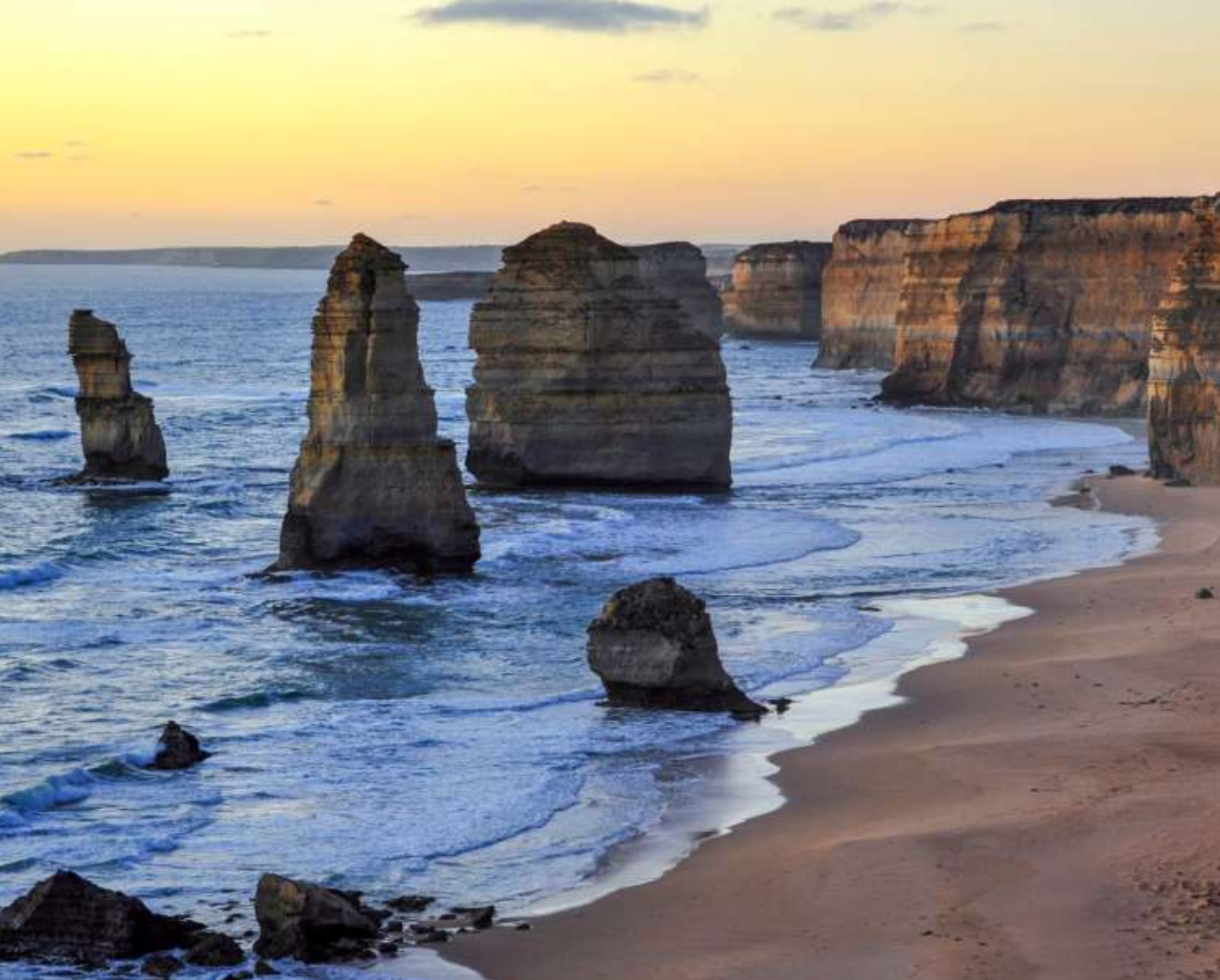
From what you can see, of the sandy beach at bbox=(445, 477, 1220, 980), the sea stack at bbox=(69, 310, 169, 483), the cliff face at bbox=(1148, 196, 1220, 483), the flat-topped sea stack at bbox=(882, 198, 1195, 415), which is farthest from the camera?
the flat-topped sea stack at bbox=(882, 198, 1195, 415)

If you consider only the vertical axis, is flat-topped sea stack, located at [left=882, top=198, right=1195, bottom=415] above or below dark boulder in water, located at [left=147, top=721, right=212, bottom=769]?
above

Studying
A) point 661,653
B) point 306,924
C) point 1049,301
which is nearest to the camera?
point 306,924

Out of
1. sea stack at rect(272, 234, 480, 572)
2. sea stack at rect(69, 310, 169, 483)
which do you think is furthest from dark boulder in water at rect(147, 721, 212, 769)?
sea stack at rect(69, 310, 169, 483)

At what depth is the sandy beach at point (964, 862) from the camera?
13180 millimetres

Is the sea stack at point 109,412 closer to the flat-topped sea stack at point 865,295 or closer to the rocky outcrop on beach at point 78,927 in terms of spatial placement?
Answer: the rocky outcrop on beach at point 78,927

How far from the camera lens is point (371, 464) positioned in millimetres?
32562

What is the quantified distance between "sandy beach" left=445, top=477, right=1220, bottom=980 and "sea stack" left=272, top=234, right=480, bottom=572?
1162 centimetres

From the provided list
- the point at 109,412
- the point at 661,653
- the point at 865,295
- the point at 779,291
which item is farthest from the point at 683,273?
the point at 661,653

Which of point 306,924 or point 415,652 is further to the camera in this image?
point 415,652

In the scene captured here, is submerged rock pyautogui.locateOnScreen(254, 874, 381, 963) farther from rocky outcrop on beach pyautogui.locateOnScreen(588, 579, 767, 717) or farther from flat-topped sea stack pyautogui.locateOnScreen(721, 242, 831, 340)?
flat-topped sea stack pyautogui.locateOnScreen(721, 242, 831, 340)

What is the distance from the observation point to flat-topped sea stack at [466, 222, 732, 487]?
147ft

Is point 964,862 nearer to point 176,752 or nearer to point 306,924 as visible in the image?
point 306,924

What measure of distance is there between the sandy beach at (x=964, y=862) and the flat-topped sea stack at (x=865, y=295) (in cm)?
8909

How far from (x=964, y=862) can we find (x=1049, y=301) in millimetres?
61277
